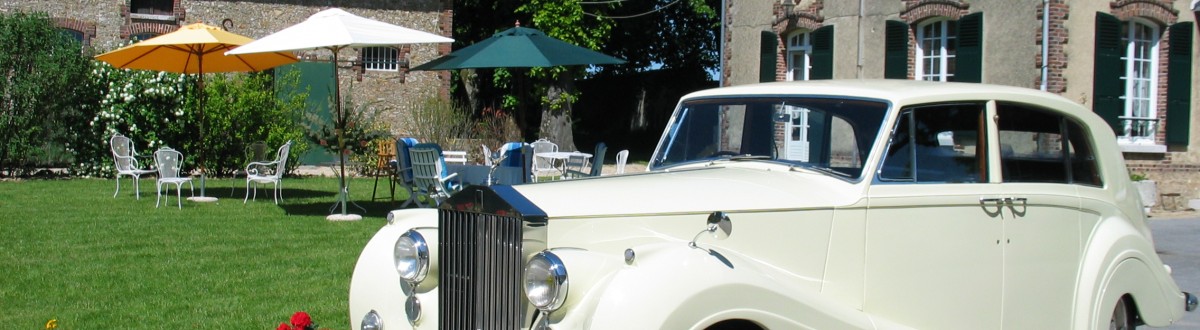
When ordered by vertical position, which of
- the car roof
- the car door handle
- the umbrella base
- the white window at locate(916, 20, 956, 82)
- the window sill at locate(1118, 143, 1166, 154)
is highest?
the white window at locate(916, 20, 956, 82)

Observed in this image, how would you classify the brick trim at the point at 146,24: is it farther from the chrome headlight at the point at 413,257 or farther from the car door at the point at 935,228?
the car door at the point at 935,228

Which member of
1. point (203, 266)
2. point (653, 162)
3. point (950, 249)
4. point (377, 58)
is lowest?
point (203, 266)

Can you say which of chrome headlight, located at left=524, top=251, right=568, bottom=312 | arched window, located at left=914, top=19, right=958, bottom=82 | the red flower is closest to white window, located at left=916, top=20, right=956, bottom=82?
arched window, located at left=914, top=19, right=958, bottom=82

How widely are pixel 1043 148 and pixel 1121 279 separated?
2.62 feet

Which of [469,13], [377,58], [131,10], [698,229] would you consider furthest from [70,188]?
[469,13]

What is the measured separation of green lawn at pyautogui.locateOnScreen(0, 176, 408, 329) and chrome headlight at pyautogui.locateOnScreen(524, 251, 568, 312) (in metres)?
2.75

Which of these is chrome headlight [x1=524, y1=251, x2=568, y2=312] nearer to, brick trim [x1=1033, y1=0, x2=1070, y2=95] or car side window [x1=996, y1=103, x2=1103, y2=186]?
car side window [x1=996, y1=103, x2=1103, y2=186]

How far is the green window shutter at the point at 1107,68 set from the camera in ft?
51.7

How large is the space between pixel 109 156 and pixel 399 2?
24.7 feet

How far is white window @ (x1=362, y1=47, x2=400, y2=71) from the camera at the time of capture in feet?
75.7

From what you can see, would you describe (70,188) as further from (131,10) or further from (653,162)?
(653,162)

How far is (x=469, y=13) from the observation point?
28.7 metres

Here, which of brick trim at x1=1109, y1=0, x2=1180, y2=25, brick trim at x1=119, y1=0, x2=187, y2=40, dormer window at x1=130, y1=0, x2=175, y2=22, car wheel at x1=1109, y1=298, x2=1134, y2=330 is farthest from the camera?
dormer window at x1=130, y1=0, x2=175, y2=22

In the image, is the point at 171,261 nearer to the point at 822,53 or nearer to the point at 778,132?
the point at 778,132
